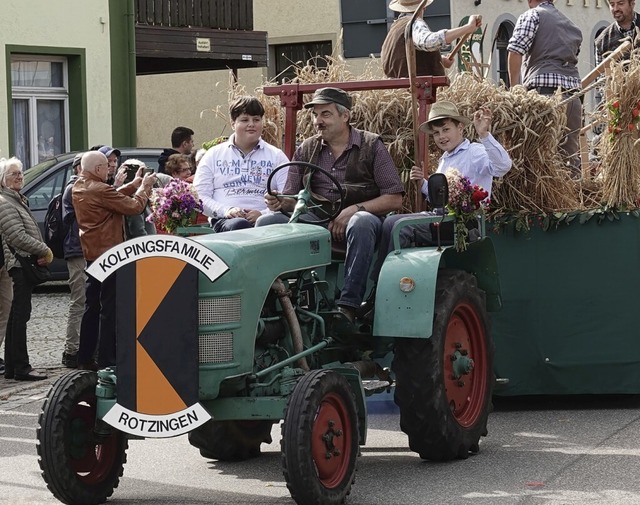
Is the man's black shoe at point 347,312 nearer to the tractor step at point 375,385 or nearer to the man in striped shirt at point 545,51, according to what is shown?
the tractor step at point 375,385

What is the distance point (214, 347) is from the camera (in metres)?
7.33

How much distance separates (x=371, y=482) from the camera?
26.3 ft

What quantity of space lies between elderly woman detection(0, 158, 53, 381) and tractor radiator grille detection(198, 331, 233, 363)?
559 cm

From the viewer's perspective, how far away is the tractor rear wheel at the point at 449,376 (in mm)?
8273

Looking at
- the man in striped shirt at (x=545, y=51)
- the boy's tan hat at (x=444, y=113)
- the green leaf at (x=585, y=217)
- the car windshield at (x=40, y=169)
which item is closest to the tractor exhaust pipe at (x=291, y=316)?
the boy's tan hat at (x=444, y=113)

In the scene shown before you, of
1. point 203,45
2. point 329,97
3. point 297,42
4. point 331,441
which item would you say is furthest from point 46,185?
point 297,42

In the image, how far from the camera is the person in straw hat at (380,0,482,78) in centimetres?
959

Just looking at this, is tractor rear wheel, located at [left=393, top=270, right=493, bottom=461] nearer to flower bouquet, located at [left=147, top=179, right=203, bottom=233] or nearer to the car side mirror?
the car side mirror

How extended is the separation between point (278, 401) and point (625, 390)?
3.54 meters

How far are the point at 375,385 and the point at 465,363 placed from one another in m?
0.50

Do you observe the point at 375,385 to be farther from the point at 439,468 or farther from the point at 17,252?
the point at 17,252

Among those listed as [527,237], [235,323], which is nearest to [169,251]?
[235,323]

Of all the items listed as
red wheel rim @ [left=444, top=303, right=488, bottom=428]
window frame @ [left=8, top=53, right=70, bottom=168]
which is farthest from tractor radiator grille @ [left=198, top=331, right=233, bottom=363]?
window frame @ [left=8, top=53, right=70, bottom=168]

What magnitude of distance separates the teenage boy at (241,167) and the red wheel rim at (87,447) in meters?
2.21
